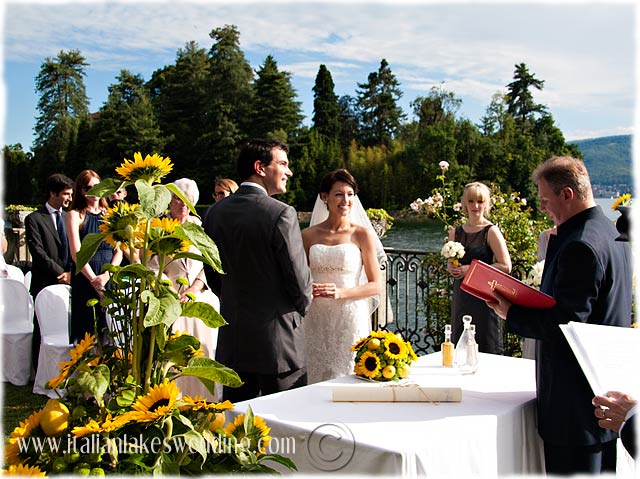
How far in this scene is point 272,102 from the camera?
56.8 m

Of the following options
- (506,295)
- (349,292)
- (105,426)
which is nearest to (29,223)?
(349,292)

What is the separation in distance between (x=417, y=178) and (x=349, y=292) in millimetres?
43433

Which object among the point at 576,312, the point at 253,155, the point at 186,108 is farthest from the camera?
the point at 186,108

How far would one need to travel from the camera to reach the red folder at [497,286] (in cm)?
244

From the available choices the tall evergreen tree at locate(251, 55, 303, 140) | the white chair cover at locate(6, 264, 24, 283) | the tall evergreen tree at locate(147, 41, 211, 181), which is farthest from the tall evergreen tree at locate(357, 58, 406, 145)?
the white chair cover at locate(6, 264, 24, 283)

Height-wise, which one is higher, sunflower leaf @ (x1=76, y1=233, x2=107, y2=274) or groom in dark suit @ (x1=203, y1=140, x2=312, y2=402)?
sunflower leaf @ (x1=76, y1=233, x2=107, y2=274)

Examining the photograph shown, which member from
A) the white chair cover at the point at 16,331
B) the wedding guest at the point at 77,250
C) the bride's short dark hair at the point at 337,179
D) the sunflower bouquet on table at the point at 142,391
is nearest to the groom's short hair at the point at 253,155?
the bride's short dark hair at the point at 337,179

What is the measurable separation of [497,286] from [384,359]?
0.65 m

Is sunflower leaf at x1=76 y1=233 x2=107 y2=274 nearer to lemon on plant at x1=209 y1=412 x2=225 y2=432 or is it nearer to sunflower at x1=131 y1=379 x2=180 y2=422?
Answer: sunflower at x1=131 y1=379 x2=180 y2=422

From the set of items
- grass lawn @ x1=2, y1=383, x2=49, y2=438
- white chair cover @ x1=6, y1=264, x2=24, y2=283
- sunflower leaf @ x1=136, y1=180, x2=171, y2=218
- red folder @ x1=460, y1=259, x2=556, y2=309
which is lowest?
grass lawn @ x1=2, y1=383, x2=49, y2=438

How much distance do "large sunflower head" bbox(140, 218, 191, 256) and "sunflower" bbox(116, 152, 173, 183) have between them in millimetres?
101

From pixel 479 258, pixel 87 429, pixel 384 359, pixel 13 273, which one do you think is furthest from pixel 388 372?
pixel 13 273

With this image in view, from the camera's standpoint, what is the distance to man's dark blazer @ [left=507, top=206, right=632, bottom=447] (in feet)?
7.74

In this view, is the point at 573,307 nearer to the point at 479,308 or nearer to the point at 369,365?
the point at 369,365
